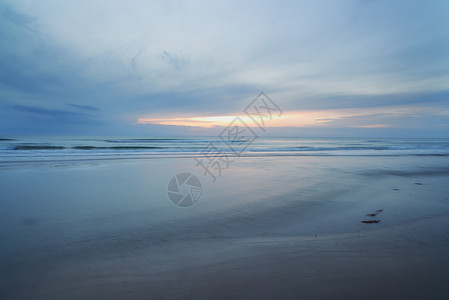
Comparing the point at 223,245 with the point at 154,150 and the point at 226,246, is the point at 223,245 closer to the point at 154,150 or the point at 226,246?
the point at 226,246

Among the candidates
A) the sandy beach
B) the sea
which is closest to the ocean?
the sandy beach

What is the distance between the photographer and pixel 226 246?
3.05 meters

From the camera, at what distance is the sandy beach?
87.7 inches

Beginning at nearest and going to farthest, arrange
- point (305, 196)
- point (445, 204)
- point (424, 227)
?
point (424, 227) < point (445, 204) < point (305, 196)

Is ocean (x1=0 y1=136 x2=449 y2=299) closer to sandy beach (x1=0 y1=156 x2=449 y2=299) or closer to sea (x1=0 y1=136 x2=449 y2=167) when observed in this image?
sandy beach (x1=0 y1=156 x2=449 y2=299)

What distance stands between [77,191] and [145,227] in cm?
371

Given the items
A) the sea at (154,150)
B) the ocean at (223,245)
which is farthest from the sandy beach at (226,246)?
the sea at (154,150)

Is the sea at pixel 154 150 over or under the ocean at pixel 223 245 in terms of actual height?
over

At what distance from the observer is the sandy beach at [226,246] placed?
223 cm

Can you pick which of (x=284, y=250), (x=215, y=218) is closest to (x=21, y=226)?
(x=215, y=218)

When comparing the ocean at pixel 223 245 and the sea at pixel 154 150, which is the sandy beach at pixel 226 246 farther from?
the sea at pixel 154 150

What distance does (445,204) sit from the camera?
16.3 feet

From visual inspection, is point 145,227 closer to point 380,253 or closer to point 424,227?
point 380,253

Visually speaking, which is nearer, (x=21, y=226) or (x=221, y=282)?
(x=221, y=282)
